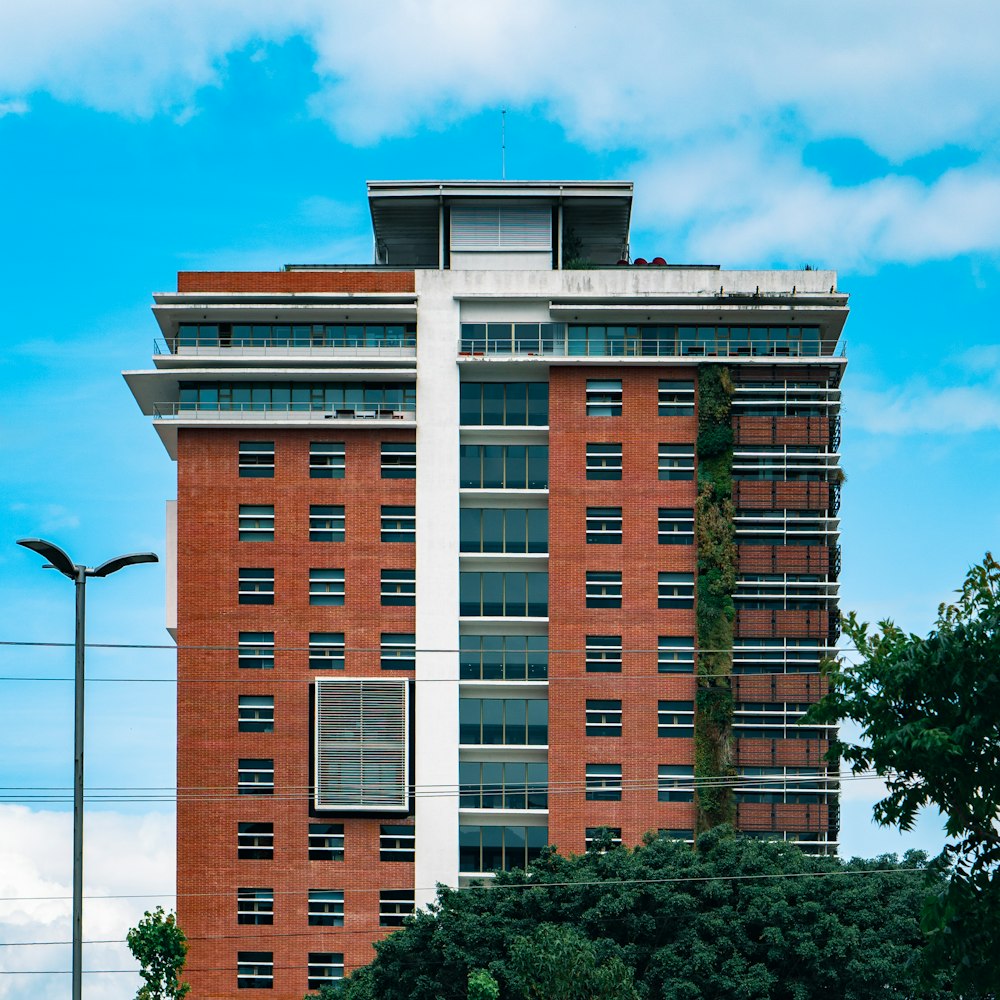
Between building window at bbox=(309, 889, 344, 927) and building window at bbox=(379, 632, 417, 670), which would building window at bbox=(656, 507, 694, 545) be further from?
building window at bbox=(309, 889, 344, 927)

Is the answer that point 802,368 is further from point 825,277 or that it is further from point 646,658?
point 646,658

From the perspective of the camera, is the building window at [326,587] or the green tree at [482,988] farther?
the building window at [326,587]

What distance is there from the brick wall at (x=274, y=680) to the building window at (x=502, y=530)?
2819mm

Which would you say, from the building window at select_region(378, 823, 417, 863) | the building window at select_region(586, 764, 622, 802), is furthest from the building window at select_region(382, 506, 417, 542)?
the building window at select_region(586, 764, 622, 802)

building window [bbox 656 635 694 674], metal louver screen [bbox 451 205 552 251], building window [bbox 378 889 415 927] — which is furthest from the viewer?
metal louver screen [bbox 451 205 552 251]

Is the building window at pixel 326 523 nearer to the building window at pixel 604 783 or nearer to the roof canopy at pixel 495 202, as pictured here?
the roof canopy at pixel 495 202

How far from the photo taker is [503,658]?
69688mm

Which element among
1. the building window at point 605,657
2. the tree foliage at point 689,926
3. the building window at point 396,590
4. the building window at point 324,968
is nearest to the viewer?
the tree foliage at point 689,926

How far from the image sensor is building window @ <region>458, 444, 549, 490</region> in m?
71.1

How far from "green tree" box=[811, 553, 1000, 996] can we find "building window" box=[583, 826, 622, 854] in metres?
28.2

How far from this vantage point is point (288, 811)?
67.8 m

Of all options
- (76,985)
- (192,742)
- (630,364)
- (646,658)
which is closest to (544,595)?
(646,658)

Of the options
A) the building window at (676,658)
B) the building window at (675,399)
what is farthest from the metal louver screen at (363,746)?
the building window at (675,399)

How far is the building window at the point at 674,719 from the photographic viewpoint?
68062 mm
